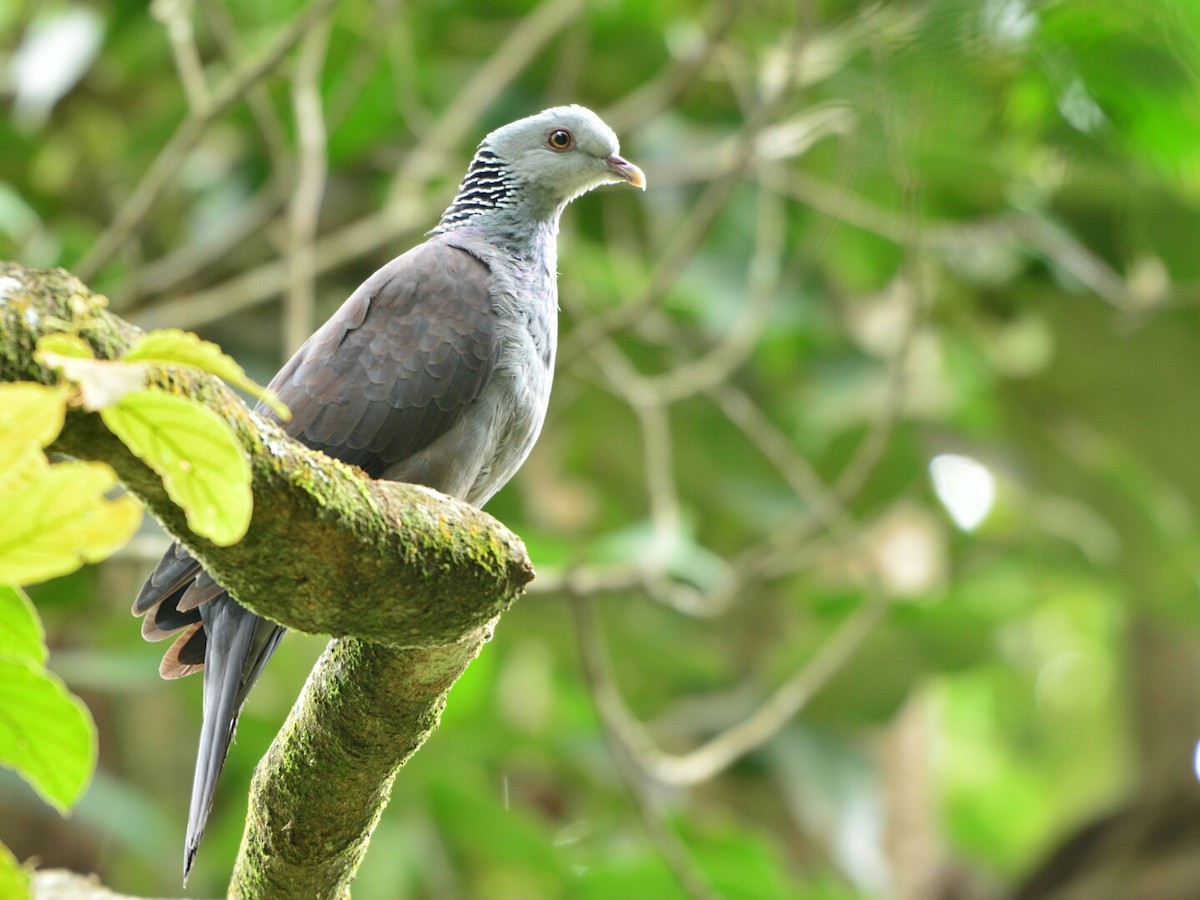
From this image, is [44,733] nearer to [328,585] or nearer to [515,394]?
[328,585]

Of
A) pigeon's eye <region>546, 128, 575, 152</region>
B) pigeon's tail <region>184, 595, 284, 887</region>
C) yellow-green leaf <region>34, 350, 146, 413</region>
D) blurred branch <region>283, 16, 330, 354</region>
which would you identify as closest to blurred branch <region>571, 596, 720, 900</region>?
blurred branch <region>283, 16, 330, 354</region>

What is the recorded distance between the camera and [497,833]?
21.0 ft

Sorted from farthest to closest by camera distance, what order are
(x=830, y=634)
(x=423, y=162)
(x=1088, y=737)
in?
(x=1088, y=737) < (x=830, y=634) < (x=423, y=162)

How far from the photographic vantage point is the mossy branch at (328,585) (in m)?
1.54

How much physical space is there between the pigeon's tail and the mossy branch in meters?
0.11

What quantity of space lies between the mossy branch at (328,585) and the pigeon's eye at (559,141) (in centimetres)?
187

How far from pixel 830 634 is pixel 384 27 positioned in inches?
140

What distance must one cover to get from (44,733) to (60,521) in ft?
0.92

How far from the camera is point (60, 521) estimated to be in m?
1.12

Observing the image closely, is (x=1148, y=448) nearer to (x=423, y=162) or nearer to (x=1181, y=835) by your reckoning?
(x=1181, y=835)

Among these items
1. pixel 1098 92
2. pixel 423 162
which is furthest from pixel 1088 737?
pixel 1098 92

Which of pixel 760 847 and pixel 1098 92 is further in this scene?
pixel 760 847

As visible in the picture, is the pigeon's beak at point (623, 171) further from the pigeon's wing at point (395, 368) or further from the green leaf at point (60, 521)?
the green leaf at point (60, 521)

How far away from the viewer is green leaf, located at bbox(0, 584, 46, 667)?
1375 mm
